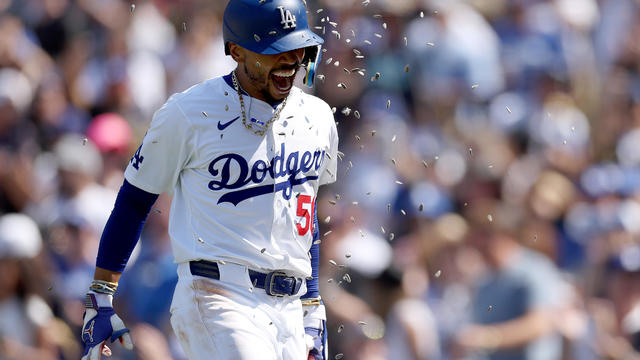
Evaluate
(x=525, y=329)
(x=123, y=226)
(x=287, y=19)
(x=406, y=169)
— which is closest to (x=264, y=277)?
(x=123, y=226)

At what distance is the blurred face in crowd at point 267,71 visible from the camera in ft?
16.6

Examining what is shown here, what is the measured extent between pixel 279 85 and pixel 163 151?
592mm

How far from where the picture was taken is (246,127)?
201 inches

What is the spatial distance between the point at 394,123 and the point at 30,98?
132 inches

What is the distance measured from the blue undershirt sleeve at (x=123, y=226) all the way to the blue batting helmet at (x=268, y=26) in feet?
2.63

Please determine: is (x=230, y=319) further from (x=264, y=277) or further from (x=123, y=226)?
(x=123, y=226)

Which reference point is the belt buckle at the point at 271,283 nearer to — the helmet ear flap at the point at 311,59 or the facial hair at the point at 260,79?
the facial hair at the point at 260,79

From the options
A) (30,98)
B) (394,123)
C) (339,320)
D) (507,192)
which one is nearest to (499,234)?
(507,192)

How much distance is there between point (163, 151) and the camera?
5070 mm

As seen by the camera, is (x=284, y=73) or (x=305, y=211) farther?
(x=305, y=211)

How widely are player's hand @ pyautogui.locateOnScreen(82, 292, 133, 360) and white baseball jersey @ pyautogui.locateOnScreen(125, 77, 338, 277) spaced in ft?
1.38

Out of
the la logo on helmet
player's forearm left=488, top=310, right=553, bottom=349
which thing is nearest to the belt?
the la logo on helmet

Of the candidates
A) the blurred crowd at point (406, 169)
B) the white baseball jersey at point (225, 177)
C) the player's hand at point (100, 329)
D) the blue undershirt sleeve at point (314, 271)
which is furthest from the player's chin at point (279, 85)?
the blurred crowd at point (406, 169)

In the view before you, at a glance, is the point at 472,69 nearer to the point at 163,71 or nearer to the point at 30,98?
the point at 163,71
